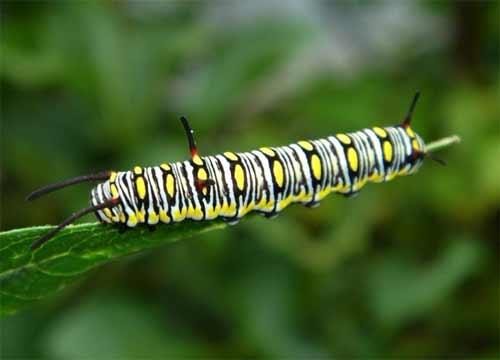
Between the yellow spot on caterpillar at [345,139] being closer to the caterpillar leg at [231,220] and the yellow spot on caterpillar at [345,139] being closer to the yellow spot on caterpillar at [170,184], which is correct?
the caterpillar leg at [231,220]

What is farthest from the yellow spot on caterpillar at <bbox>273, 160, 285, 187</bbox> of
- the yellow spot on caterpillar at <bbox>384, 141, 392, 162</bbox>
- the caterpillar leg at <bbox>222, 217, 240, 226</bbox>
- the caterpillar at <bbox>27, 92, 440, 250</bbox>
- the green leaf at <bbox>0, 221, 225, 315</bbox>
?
the green leaf at <bbox>0, 221, 225, 315</bbox>

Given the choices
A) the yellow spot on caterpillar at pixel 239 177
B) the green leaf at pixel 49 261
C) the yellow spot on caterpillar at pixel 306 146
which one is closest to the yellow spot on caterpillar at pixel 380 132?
the yellow spot on caterpillar at pixel 306 146

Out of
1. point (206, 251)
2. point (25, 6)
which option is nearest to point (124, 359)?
point (206, 251)

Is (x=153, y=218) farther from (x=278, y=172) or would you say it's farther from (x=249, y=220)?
(x=249, y=220)

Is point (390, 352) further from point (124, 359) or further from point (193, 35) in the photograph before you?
point (193, 35)

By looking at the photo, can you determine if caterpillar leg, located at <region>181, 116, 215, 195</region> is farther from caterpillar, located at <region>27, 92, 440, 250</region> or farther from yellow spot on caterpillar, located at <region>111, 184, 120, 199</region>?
yellow spot on caterpillar, located at <region>111, 184, 120, 199</region>

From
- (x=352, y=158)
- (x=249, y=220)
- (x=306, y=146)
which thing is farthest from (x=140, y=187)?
(x=249, y=220)
